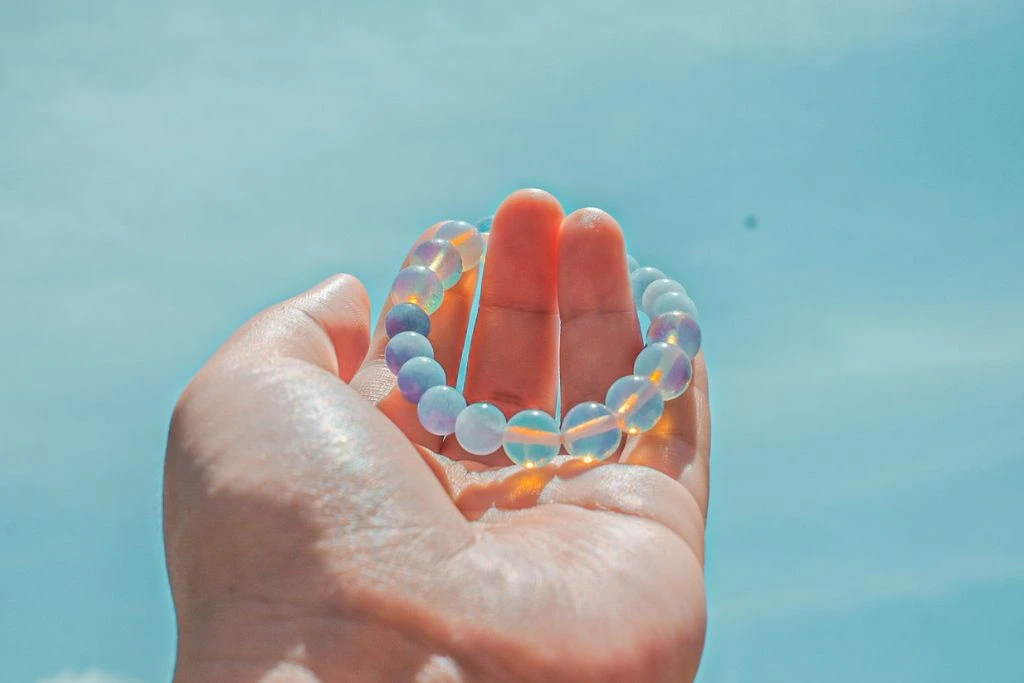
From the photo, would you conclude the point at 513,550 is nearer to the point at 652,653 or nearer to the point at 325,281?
the point at 652,653

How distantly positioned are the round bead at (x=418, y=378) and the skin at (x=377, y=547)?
43 centimetres

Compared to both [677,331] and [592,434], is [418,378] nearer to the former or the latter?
[592,434]

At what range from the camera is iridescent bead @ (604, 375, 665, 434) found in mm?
3990

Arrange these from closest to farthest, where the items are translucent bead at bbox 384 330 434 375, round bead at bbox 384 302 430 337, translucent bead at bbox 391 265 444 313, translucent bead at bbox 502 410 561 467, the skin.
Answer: the skin < translucent bead at bbox 502 410 561 467 < translucent bead at bbox 384 330 434 375 < round bead at bbox 384 302 430 337 < translucent bead at bbox 391 265 444 313

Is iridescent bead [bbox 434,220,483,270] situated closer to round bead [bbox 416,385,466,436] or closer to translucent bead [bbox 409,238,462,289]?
translucent bead [bbox 409,238,462,289]

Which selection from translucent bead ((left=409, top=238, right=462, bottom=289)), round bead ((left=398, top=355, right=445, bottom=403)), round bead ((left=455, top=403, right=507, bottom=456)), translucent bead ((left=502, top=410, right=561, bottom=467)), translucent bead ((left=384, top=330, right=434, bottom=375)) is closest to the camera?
translucent bead ((left=502, top=410, right=561, bottom=467))

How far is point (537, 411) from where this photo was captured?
4031 millimetres

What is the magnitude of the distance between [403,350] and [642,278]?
54.8 inches

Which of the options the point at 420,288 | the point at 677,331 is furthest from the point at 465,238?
the point at 677,331

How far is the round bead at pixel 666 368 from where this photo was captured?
13.4 ft

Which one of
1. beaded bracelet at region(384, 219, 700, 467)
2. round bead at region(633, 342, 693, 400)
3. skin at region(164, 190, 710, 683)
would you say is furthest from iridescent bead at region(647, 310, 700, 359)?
skin at region(164, 190, 710, 683)

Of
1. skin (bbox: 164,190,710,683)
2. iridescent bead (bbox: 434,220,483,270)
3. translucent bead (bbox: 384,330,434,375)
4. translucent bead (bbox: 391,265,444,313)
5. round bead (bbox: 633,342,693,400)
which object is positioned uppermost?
iridescent bead (bbox: 434,220,483,270)

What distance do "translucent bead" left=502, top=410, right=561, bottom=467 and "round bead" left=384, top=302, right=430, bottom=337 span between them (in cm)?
80

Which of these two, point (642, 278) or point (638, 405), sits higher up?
point (642, 278)
